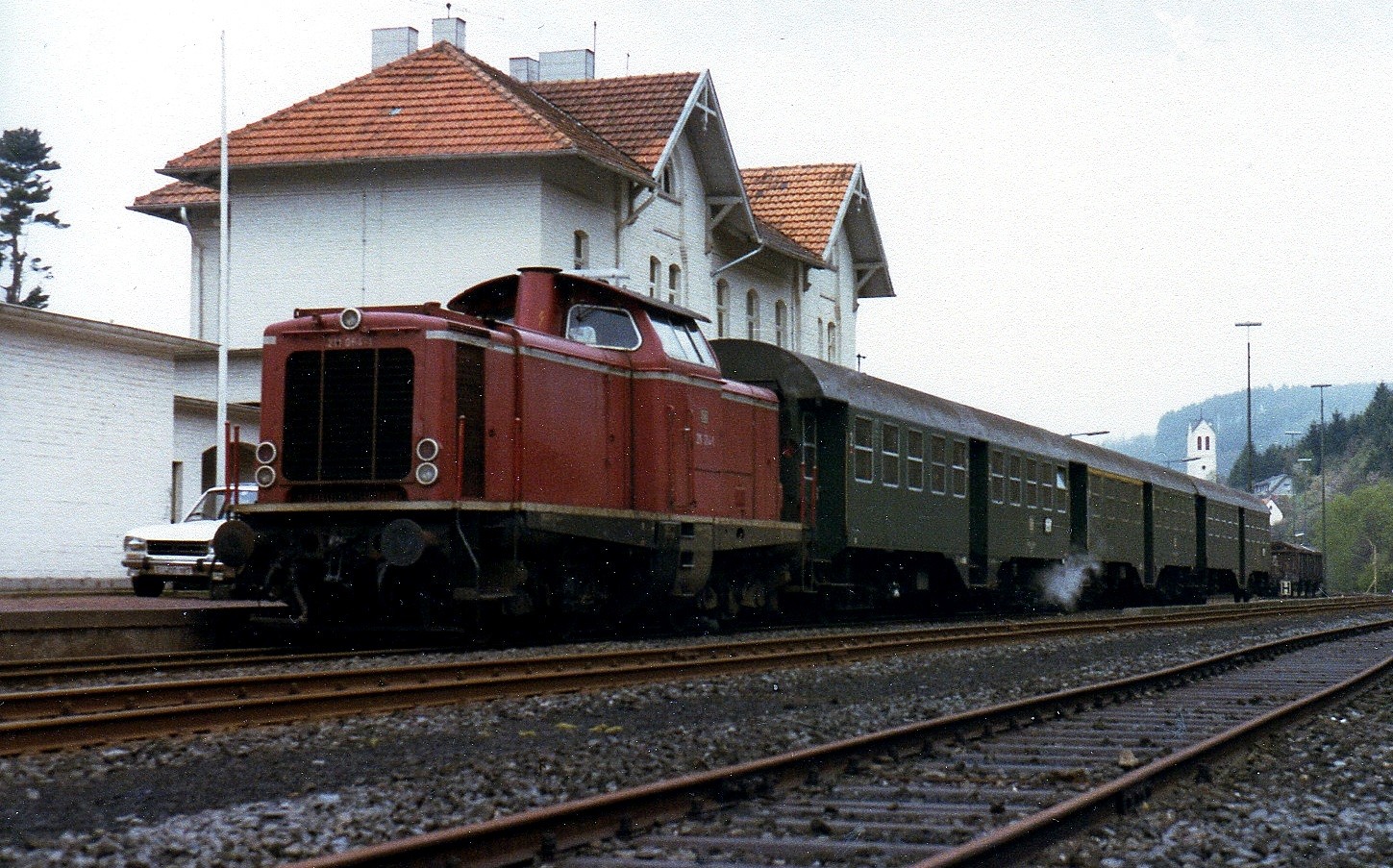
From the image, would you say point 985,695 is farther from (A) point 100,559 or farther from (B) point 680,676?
(A) point 100,559

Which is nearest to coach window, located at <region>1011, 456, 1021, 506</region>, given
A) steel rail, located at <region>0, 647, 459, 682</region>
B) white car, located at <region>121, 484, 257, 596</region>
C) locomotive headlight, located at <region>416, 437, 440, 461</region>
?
white car, located at <region>121, 484, 257, 596</region>

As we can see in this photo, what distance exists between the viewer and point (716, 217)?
33.6m

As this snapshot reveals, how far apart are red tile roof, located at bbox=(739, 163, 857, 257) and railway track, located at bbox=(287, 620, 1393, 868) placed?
2872 cm

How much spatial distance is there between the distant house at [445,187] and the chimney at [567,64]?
11.3 ft

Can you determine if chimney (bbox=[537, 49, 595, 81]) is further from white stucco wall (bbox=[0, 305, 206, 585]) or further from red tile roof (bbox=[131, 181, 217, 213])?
white stucco wall (bbox=[0, 305, 206, 585])

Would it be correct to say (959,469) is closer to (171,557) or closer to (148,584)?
(171,557)

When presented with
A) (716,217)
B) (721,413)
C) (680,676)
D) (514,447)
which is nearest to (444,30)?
(716,217)

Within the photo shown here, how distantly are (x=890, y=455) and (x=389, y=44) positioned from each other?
62.2 ft

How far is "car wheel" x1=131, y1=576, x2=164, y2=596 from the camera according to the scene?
19.0m

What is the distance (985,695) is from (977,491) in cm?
1287

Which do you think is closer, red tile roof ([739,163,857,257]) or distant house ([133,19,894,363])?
distant house ([133,19,894,363])

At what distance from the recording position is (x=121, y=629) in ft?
46.2

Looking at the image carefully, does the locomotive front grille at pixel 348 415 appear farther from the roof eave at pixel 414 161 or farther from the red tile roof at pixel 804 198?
the red tile roof at pixel 804 198

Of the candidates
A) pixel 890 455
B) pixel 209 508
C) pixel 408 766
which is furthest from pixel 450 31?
pixel 408 766
